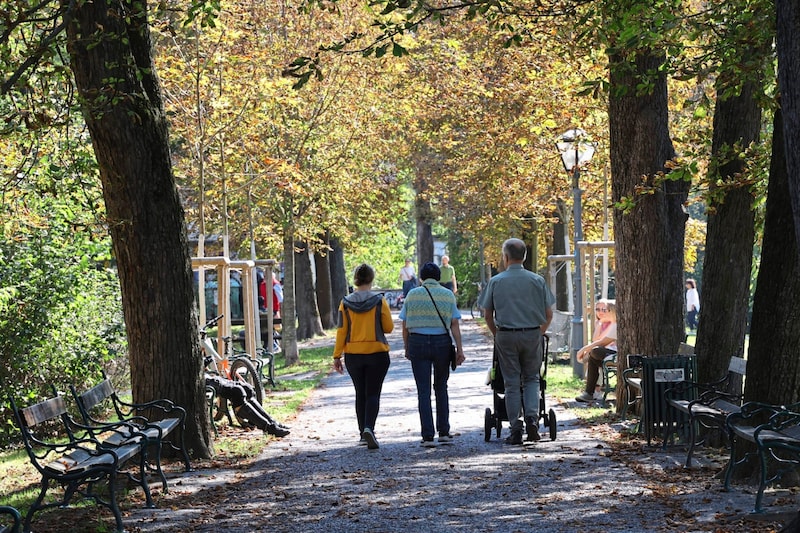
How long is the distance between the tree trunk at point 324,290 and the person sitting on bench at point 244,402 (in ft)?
89.9

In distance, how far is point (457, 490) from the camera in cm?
969

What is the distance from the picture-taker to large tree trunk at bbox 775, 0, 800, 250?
20.8 ft

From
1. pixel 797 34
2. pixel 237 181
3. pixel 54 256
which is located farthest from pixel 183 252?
pixel 237 181

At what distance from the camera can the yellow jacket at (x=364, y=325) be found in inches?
490

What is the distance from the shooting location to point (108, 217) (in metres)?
11.2

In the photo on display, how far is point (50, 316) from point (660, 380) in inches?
291

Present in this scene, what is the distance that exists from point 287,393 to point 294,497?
10.8 m

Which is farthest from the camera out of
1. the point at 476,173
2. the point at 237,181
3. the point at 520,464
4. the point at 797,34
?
the point at 476,173

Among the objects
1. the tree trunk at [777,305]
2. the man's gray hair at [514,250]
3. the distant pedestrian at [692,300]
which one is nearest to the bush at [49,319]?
the man's gray hair at [514,250]

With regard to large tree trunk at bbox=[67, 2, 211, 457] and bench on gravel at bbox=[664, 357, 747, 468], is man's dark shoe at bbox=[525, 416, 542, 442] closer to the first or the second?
bench on gravel at bbox=[664, 357, 747, 468]

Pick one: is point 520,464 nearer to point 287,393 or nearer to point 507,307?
point 507,307

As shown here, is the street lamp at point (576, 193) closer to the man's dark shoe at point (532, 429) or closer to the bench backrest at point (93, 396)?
the man's dark shoe at point (532, 429)

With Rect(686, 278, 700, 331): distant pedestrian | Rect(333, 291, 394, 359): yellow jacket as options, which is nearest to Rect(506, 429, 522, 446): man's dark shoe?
Rect(333, 291, 394, 359): yellow jacket

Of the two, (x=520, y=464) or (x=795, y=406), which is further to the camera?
(x=520, y=464)
